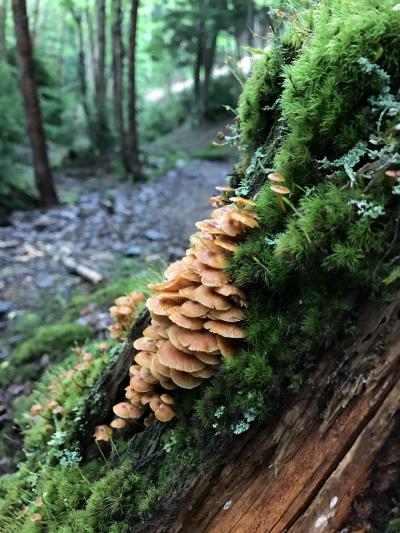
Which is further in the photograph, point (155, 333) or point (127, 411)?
point (127, 411)

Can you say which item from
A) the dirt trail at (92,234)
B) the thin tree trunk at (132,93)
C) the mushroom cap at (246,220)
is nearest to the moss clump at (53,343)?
the dirt trail at (92,234)

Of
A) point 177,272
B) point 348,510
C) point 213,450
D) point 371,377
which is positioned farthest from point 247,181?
point 348,510

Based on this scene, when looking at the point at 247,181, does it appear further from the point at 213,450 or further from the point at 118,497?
the point at 118,497

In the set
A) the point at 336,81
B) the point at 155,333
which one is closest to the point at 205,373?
the point at 155,333

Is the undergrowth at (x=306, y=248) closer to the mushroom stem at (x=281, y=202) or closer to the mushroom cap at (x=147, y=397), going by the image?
the mushroom stem at (x=281, y=202)

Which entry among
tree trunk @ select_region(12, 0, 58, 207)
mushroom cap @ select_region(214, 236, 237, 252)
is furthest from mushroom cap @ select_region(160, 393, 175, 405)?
tree trunk @ select_region(12, 0, 58, 207)

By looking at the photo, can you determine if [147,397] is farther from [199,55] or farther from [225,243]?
[199,55]
